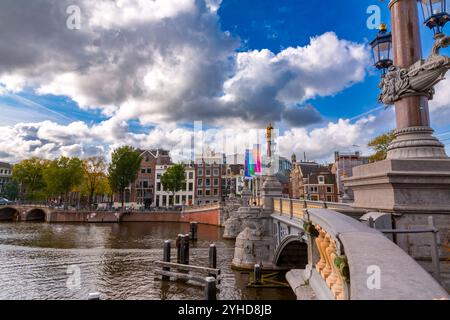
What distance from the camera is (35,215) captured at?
209 ft

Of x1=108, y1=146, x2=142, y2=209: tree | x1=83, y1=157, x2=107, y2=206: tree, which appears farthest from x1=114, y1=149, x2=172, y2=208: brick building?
x1=108, y1=146, x2=142, y2=209: tree

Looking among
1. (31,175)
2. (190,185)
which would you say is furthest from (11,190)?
(190,185)

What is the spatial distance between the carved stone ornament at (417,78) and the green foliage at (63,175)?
216 ft

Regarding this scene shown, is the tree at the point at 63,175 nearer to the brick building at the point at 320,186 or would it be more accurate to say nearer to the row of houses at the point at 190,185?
the row of houses at the point at 190,185

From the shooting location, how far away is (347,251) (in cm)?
318

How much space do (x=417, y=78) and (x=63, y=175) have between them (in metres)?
67.1

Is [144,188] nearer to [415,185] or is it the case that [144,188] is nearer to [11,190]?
[11,190]

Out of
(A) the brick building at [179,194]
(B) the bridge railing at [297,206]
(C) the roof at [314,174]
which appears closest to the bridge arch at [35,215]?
(A) the brick building at [179,194]

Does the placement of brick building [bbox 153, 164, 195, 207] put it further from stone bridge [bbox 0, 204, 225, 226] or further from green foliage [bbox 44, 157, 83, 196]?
green foliage [bbox 44, 157, 83, 196]

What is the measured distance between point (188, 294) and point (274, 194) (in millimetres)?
9787

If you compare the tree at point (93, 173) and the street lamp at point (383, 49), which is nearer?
the street lamp at point (383, 49)

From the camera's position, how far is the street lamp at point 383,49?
22.6 feet
